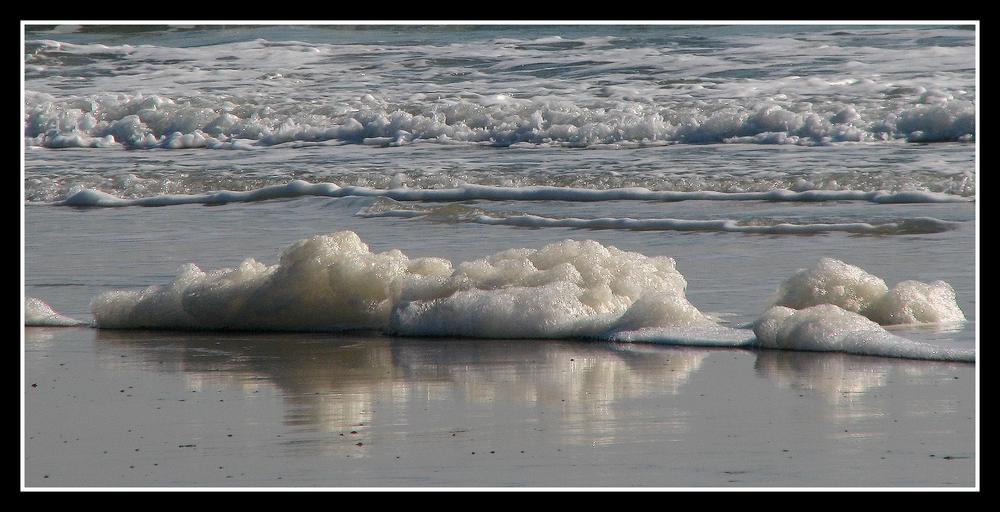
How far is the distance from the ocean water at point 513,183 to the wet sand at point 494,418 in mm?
506

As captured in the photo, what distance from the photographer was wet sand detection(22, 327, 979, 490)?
9.76 ft

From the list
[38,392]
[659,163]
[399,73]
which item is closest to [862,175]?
[659,163]

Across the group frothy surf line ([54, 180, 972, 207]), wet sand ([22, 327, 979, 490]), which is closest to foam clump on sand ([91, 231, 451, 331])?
wet sand ([22, 327, 979, 490])

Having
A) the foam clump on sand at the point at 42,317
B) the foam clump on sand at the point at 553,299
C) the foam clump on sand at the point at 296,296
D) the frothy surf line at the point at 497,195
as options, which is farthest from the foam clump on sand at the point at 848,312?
the frothy surf line at the point at 497,195

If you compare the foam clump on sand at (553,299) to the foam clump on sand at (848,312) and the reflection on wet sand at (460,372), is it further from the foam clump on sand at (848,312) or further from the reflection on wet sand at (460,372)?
the foam clump on sand at (848,312)

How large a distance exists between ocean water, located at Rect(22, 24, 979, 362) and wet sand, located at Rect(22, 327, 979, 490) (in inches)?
19.9

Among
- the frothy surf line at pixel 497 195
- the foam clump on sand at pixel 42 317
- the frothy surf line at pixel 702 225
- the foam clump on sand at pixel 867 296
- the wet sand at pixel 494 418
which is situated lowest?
the wet sand at pixel 494 418

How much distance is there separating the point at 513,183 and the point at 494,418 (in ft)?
27.3

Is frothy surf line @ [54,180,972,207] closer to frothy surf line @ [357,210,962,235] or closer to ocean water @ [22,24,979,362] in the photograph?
ocean water @ [22,24,979,362]

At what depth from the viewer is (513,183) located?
11.8 m

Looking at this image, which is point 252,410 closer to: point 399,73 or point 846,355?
point 846,355

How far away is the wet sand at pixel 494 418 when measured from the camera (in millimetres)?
2975

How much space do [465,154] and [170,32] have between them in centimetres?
591

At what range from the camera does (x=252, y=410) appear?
12.3ft
